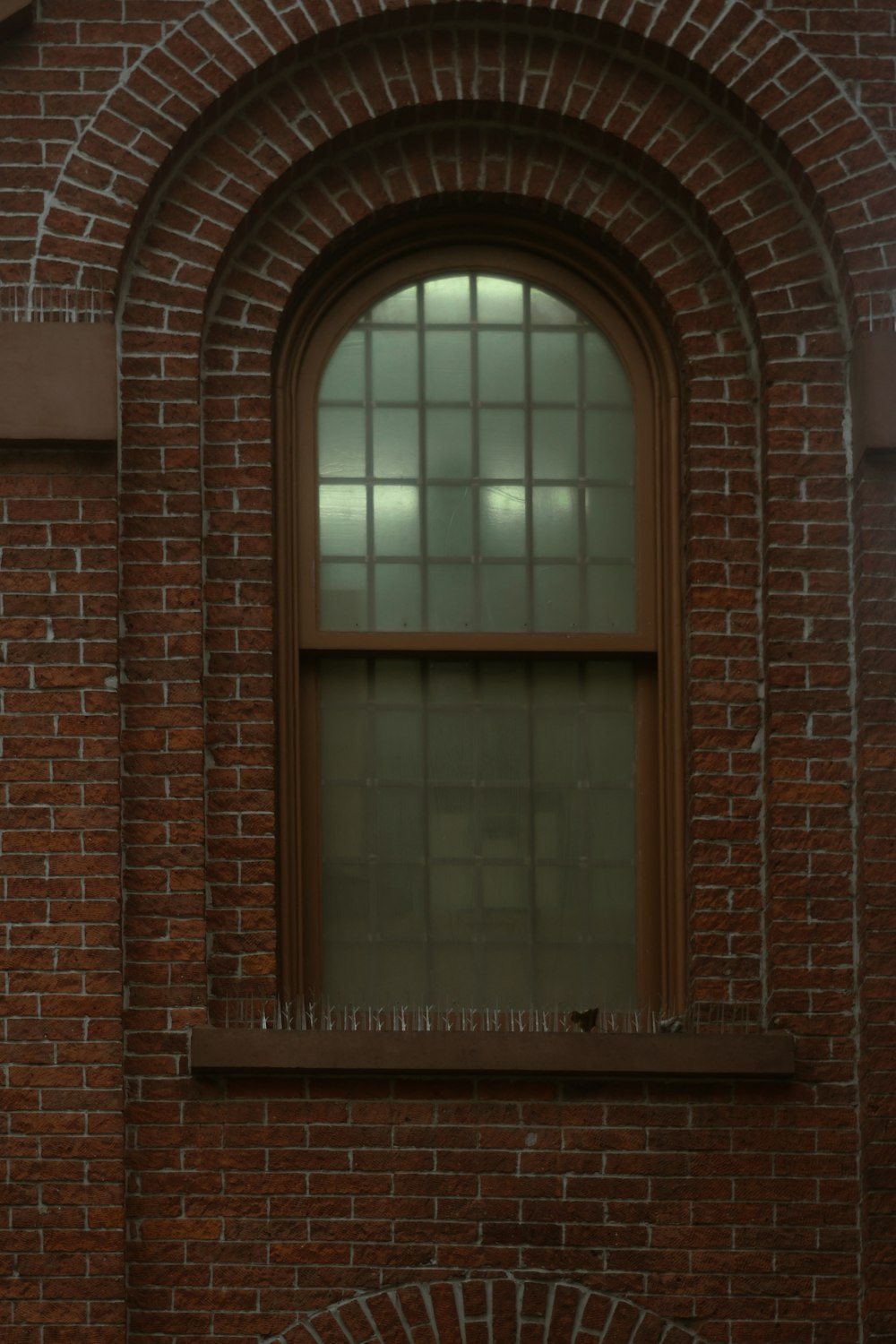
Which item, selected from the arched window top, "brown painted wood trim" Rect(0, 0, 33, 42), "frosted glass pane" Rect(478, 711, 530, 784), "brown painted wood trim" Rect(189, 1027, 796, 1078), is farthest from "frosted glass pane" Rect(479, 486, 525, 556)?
"brown painted wood trim" Rect(0, 0, 33, 42)

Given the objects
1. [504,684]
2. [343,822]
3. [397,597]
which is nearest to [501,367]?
[397,597]

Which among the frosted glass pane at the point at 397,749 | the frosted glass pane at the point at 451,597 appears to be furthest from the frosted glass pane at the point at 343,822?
the frosted glass pane at the point at 451,597

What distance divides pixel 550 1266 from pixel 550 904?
4.42 ft

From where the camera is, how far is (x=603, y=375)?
8.26 m

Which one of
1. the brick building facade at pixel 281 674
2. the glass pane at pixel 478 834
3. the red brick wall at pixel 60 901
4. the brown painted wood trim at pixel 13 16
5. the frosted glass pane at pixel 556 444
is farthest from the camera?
the frosted glass pane at pixel 556 444

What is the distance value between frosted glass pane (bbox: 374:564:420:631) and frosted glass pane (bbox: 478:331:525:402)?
756 millimetres

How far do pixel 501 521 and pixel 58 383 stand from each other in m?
1.77

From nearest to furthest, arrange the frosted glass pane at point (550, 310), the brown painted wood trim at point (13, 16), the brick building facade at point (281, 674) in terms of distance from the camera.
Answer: the brick building facade at point (281, 674) → the brown painted wood trim at point (13, 16) → the frosted glass pane at point (550, 310)

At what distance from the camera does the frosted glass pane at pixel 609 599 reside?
813 centimetres

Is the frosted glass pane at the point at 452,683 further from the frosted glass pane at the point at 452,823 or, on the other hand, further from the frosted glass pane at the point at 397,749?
the frosted glass pane at the point at 452,823

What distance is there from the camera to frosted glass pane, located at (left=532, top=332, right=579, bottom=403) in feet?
27.0

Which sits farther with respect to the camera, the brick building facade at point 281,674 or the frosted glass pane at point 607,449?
the frosted glass pane at point 607,449

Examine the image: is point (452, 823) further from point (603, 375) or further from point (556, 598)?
point (603, 375)

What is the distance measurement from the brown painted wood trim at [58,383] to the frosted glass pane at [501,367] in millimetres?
1476
